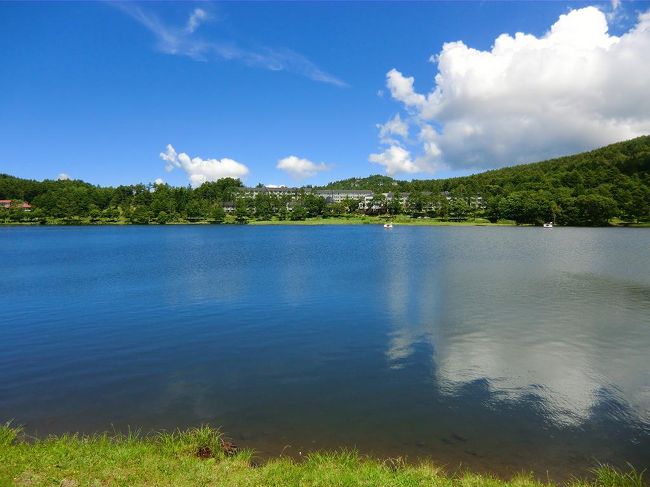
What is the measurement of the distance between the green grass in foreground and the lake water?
0.98m

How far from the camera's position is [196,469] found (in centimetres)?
804

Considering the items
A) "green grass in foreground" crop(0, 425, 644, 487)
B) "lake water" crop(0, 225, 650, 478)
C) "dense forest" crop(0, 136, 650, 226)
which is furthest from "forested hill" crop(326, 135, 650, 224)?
"green grass in foreground" crop(0, 425, 644, 487)

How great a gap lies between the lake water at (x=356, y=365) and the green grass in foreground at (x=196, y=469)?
3.21ft

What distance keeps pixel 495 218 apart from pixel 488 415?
164 meters

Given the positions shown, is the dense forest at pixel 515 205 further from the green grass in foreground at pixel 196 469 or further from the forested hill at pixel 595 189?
the green grass in foreground at pixel 196 469

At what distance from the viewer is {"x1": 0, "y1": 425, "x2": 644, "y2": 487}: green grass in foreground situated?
754cm

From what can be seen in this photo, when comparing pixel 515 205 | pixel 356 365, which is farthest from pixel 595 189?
pixel 356 365

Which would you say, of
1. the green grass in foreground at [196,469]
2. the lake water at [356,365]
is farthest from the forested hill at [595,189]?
the green grass in foreground at [196,469]

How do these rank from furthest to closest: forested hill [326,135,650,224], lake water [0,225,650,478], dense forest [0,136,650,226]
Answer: dense forest [0,136,650,226] → forested hill [326,135,650,224] → lake water [0,225,650,478]

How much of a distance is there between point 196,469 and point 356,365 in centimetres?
828

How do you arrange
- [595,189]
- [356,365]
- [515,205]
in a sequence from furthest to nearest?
[515,205] → [595,189] → [356,365]

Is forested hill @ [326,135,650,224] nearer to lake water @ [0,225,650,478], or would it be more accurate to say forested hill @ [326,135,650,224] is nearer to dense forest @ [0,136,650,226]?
dense forest @ [0,136,650,226]

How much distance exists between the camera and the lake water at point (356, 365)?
1059 centimetres

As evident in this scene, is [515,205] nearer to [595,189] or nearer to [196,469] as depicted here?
[595,189]
